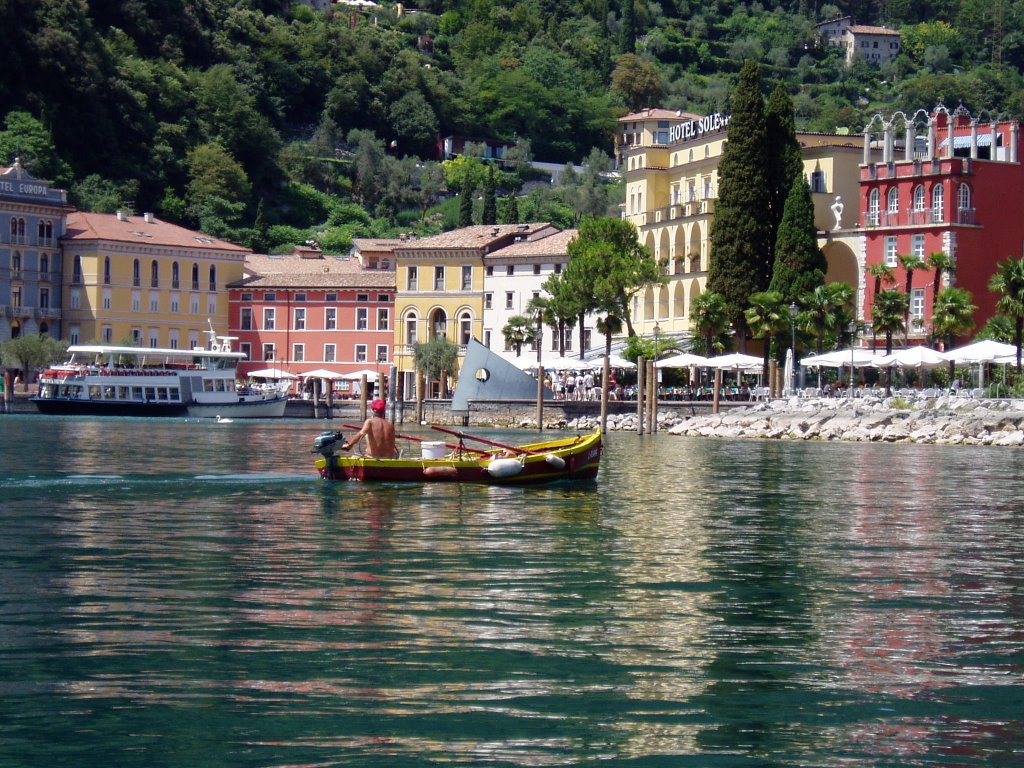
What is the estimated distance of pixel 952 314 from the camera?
7106 cm

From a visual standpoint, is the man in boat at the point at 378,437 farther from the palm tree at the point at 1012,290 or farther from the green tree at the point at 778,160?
the green tree at the point at 778,160

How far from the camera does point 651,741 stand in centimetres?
1288

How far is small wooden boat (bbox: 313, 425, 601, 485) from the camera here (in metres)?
34.5

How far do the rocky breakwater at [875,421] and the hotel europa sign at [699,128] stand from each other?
85.7 ft

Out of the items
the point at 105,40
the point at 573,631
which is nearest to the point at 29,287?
the point at 105,40

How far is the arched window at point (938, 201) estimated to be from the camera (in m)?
79.9

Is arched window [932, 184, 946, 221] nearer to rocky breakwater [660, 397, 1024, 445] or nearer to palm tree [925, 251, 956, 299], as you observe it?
palm tree [925, 251, 956, 299]

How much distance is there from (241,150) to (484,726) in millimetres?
140893

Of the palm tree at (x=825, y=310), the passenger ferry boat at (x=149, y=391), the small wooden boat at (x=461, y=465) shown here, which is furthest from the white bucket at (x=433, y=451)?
the passenger ferry boat at (x=149, y=391)

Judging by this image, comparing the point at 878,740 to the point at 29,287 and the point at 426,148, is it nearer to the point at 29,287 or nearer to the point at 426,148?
the point at 29,287

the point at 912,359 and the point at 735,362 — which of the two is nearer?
the point at 912,359

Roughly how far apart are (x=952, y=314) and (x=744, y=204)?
41.8ft

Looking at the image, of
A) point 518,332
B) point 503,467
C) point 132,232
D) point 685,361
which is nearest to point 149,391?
point 518,332

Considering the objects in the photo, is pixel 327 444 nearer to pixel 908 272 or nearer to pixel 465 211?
pixel 908 272
